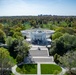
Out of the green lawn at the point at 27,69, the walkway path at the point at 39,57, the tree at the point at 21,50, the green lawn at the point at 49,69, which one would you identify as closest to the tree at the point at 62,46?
the walkway path at the point at 39,57

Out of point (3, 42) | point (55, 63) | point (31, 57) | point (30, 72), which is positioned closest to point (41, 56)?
point (31, 57)

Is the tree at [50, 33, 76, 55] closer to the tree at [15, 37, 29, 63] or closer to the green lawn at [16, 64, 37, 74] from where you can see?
the tree at [15, 37, 29, 63]

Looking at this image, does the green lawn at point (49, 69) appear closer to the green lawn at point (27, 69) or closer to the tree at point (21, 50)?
the green lawn at point (27, 69)

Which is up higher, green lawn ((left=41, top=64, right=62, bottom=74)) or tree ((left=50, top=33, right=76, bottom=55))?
tree ((left=50, top=33, right=76, bottom=55))

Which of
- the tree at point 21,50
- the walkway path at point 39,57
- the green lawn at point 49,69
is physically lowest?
the green lawn at point 49,69

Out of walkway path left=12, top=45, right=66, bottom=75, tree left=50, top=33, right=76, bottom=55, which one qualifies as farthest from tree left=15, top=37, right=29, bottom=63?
tree left=50, top=33, right=76, bottom=55

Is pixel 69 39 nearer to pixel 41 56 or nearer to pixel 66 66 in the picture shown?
pixel 41 56

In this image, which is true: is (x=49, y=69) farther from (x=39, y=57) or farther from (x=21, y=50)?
(x=21, y=50)

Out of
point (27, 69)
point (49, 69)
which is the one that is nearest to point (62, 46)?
point (49, 69)
